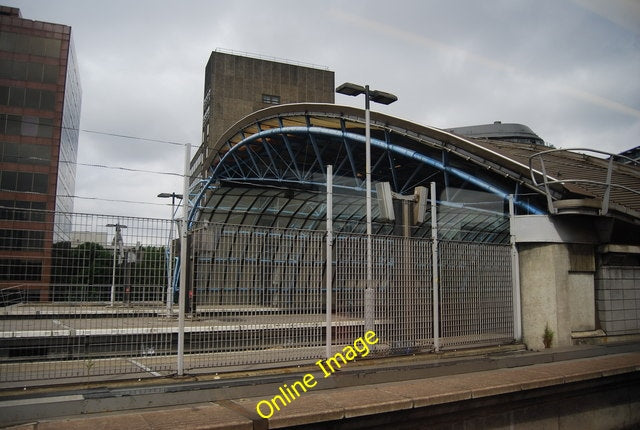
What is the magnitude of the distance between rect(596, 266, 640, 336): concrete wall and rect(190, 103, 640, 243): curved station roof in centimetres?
160

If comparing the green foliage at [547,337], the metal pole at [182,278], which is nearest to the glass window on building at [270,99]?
the green foliage at [547,337]

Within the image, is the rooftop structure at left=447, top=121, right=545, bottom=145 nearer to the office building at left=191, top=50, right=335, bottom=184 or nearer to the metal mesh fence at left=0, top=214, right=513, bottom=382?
the office building at left=191, top=50, right=335, bottom=184

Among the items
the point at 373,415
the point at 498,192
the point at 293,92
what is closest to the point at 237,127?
the point at 498,192

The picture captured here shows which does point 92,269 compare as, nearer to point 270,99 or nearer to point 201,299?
point 201,299

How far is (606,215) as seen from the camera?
1262 centimetres

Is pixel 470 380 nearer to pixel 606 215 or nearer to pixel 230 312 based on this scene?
pixel 230 312

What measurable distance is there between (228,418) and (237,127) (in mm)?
28048

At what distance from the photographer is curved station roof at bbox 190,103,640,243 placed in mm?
15906

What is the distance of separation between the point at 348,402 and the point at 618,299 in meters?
10.8

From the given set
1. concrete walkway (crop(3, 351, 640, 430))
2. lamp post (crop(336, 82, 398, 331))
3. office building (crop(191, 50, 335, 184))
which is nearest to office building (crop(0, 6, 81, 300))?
office building (crop(191, 50, 335, 184))

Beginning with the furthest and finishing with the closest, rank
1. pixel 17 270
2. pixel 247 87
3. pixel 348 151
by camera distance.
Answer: pixel 247 87 → pixel 348 151 → pixel 17 270

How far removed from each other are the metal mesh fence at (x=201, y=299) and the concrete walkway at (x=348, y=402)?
3.20 feet

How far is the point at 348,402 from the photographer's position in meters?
6.24

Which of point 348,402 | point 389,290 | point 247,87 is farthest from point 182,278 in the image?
point 247,87
